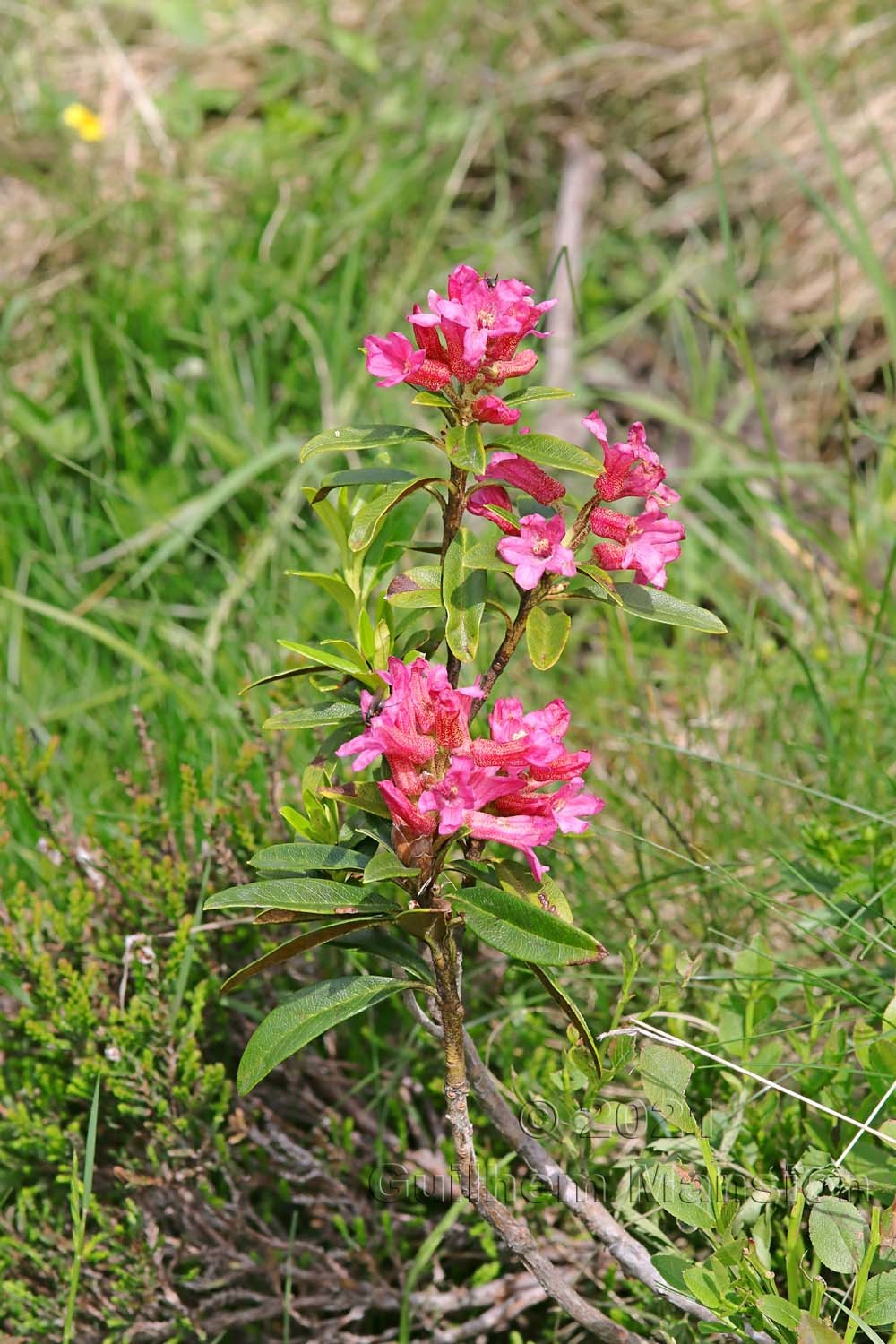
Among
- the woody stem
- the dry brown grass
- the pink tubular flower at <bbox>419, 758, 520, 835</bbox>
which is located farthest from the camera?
the dry brown grass

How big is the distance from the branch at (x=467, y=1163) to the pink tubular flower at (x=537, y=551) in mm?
349

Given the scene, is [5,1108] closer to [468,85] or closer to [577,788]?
[577,788]

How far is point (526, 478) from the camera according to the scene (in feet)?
4.03

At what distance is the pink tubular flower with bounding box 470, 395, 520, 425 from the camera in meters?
1.18

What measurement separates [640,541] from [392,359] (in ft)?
0.92

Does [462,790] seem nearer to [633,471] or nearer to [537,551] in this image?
[537,551]

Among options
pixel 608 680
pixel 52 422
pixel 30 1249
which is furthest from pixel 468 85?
pixel 30 1249

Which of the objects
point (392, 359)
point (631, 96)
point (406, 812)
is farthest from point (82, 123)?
point (406, 812)

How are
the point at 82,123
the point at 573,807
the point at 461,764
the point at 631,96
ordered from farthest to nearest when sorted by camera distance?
1. the point at 631,96
2. the point at 82,123
3. the point at 573,807
4. the point at 461,764

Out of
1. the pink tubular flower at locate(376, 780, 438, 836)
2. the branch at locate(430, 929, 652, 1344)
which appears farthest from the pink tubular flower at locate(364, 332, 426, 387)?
the branch at locate(430, 929, 652, 1344)

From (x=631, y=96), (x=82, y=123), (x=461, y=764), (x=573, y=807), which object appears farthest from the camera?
(x=631, y=96)

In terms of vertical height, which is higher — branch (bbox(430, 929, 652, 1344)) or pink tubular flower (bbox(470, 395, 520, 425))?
pink tubular flower (bbox(470, 395, 520, 425))

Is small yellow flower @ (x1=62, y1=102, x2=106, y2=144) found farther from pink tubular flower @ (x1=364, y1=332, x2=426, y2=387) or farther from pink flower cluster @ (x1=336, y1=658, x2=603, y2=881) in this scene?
pink flower cluster @ (x1=336, y1=658, x2=603, y2=881)

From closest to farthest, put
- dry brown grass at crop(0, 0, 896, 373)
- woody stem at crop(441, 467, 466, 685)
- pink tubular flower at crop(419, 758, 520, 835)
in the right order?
pink tubular flower at crop(419, 758, 520, 835)
woody stem at crop(441, 467, 466, 685)
dry brown grass at crop(0, 0, 896, 373)
